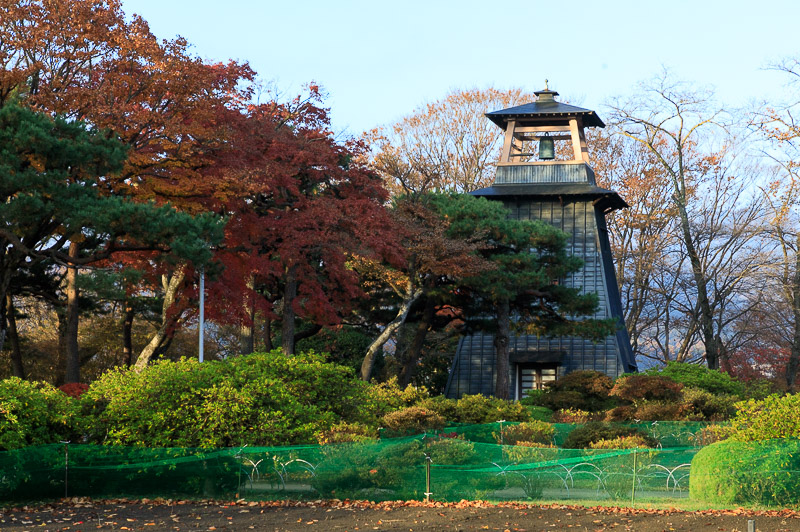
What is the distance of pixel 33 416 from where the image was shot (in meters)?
14.5

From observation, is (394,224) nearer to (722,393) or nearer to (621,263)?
(722,393)

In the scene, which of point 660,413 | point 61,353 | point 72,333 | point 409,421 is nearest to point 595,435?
point 409,421

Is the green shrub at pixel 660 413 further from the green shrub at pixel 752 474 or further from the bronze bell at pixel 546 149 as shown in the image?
the bronze bell at pixel 546 149

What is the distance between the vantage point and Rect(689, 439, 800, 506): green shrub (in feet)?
40.5

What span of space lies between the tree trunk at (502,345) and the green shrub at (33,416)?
17.9 meters

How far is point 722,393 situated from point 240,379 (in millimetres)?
17015

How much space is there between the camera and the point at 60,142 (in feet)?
62.4

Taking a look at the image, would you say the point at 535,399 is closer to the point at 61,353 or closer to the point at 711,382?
the point at 711,382

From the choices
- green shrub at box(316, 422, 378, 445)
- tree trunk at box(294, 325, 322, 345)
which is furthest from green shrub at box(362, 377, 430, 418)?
tree trunk at box(294, 325, 322, 345)

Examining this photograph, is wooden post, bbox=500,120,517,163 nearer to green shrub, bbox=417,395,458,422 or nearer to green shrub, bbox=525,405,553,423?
green shrub, bbox=525,405,553,423

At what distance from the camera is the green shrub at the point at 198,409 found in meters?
15.1

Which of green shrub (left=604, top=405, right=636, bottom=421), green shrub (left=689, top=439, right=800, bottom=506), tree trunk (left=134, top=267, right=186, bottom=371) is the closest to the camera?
green shrub (left=689, top=439, right=800, bottom=506)

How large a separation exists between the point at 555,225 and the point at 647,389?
1180 centimetres

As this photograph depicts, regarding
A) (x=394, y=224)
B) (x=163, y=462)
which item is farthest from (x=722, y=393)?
(x=163, y=462)
